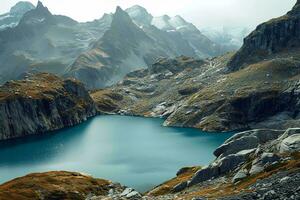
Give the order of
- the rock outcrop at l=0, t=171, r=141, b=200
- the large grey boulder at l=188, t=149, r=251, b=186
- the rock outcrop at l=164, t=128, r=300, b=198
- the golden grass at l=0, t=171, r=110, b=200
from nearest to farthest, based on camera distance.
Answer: the rock outcrop at l=164, t=128, r=300, b=198 < the large grey boulder at l=188, t=149, r=251, b=186 < the rock outcrop at l=0, t=171, r=141, b=200 < the golden grass at l=0, t=171, r=110, b=200

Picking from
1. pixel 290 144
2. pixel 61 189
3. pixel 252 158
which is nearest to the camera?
pixel 290 144

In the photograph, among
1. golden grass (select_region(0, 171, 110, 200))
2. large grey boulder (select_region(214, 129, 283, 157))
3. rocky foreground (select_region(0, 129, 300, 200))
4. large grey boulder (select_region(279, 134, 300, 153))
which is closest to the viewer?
rocky foreground (select_region(0, 129, 300, 200))

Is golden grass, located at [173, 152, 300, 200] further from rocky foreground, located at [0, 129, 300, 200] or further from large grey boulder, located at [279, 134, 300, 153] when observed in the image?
large grey boulder, located at [279, 134, 300, 153]

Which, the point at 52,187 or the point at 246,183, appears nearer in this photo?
the point at 246,183

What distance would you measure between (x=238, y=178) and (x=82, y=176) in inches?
1729

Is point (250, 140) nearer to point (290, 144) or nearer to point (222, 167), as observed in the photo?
point (222, 167)

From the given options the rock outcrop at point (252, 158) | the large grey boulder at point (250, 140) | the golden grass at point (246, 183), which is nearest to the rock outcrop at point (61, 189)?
the rock outcrop at point (252, 158)

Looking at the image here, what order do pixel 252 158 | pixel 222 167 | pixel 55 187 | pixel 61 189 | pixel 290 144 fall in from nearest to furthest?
pixel 290 144, pixel 252 158, pixel 222 167, pixel 61 189, pixel 55 187

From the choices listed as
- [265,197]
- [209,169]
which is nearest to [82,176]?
[209,169]

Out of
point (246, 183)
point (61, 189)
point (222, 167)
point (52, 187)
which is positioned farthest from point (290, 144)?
point (52, 187)

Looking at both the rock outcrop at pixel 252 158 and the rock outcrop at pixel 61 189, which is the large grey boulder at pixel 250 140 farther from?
the rock outcrop at pixel 61 189

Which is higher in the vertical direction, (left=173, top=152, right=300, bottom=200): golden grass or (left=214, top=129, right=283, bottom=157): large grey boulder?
(left=214, top=129, right=283, bottom=157): large grey boulder

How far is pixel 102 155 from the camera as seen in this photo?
196125mm

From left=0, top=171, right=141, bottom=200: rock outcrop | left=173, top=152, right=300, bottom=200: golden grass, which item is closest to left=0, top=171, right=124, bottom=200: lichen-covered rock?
left=0, top=171, right=141, bottom=200: rock outcrop
